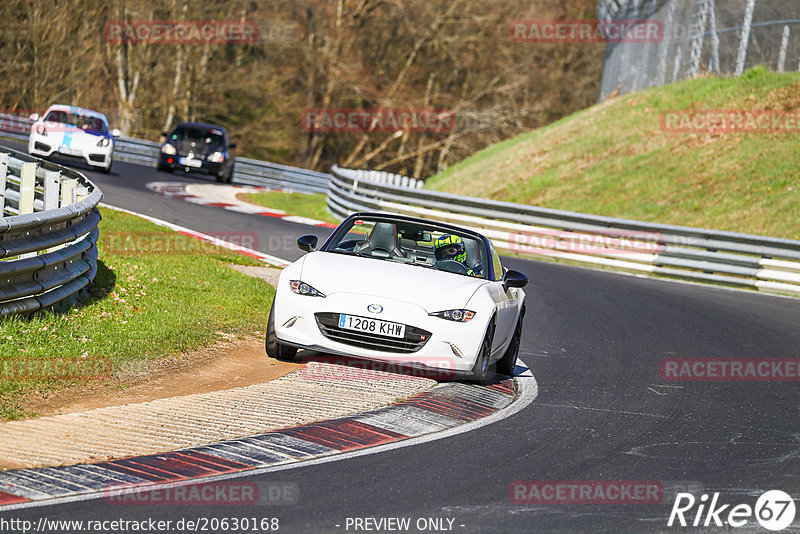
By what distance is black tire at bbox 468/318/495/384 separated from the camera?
27.3ft

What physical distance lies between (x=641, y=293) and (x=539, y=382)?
781 cm

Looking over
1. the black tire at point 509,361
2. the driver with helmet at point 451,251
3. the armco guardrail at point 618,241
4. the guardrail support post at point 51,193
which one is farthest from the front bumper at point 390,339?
the armco guardrail at point 618,241

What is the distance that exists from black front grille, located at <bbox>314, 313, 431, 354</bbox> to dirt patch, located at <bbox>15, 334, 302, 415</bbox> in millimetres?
643

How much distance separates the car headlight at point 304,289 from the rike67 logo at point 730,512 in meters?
3.51

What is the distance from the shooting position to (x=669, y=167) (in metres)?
27.5

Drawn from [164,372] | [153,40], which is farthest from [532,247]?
[153,40]

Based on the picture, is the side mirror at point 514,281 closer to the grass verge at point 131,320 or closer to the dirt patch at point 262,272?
the grass verge at point 131,320

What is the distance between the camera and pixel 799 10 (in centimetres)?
2542

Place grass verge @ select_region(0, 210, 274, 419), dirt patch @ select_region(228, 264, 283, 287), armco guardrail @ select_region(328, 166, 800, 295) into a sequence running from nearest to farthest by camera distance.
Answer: grass verge @ select_region(0, 210, 274, 419) → dirt patch @ select_region(228, 264, 283, 287) → armco guardrail @ select_region(328, 166, 800, 295)

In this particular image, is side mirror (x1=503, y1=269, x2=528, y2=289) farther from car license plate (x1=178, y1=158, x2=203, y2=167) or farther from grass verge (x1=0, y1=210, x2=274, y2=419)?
car license plate (x1=178, y1=158, x2=203, y2=167)

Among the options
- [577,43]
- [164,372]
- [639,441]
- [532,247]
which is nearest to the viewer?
[639,441]

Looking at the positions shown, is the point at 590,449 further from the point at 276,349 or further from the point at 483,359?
the point at 276,349

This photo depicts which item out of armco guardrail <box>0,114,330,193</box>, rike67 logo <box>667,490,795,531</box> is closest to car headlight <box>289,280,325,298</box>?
rike67 logo <box>667,490,795,531</box>

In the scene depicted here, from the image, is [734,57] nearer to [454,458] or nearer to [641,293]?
[641,293]
